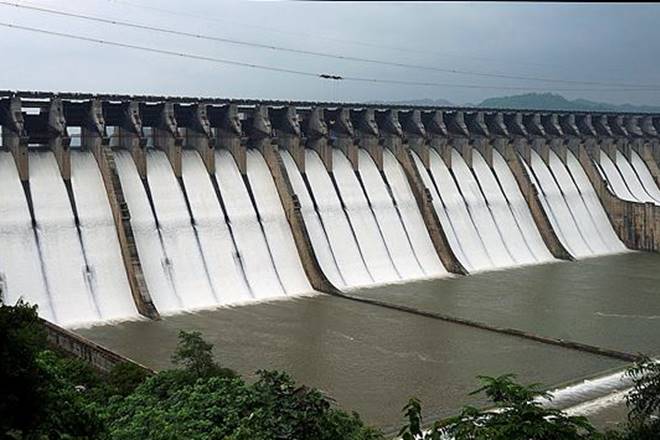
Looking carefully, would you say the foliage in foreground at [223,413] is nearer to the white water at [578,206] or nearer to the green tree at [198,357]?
the green tree at [198,357]

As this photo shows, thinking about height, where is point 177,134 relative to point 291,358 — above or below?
above

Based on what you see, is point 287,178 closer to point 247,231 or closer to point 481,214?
point 247,231

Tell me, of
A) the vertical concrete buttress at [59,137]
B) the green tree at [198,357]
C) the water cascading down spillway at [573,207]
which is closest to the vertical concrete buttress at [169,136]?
the vertical concrete buttress at [59,137]

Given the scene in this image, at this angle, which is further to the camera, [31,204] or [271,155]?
[271,155]

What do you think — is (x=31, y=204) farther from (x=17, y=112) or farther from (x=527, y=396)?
(x=527, y=396)

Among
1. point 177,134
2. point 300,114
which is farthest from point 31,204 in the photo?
point 300,114

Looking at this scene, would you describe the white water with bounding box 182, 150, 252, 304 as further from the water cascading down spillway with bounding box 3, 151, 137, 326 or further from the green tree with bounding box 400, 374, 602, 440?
the green tree with bounding box 400, 374, 602, 440

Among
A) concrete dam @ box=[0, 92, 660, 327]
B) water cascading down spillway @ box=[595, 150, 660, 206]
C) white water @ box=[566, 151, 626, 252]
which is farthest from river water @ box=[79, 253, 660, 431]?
water cascading down spillway @ box=[595, 150, 660, 206]

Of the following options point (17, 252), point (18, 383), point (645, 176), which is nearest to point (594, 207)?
point (645, 176)
